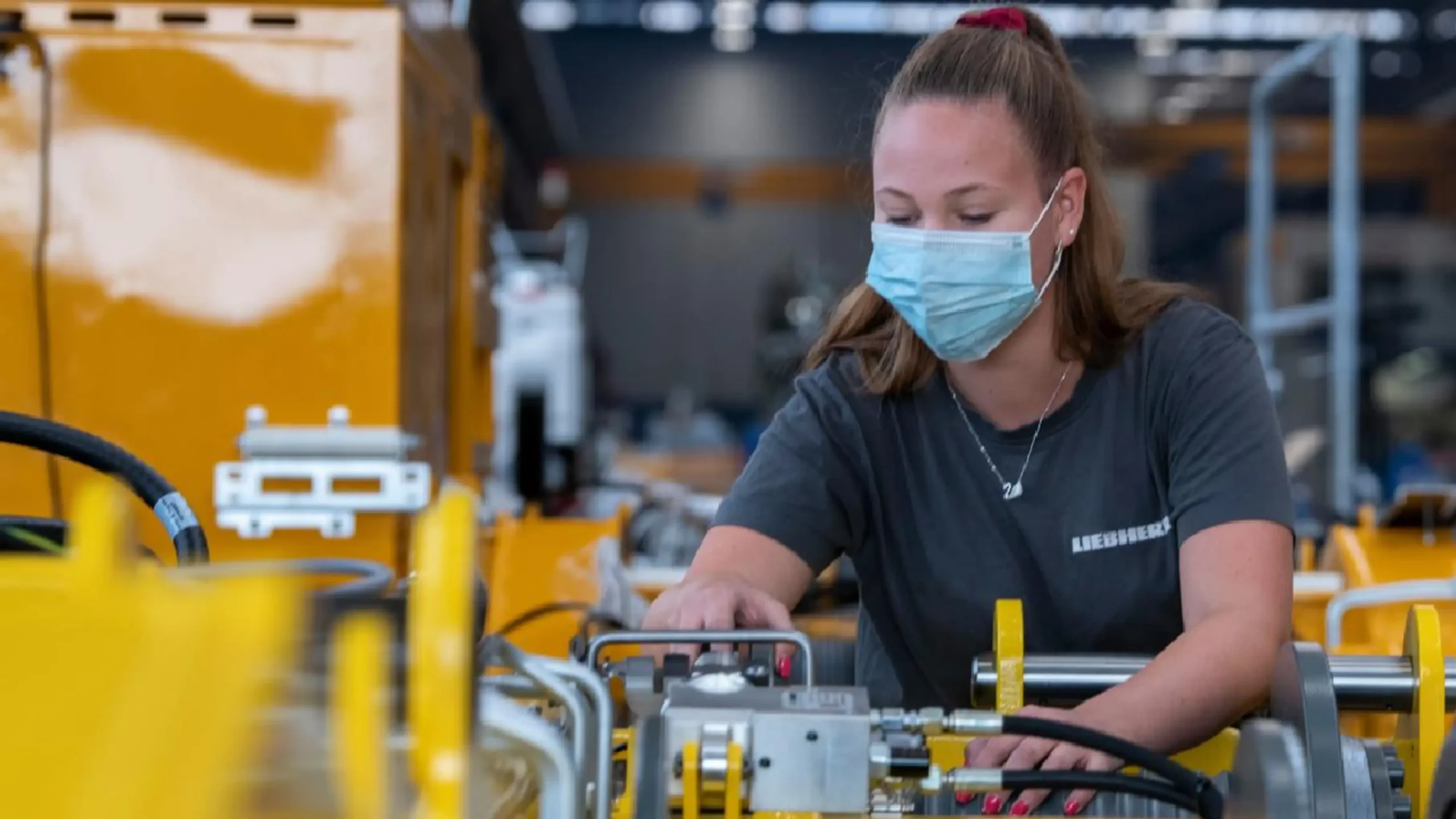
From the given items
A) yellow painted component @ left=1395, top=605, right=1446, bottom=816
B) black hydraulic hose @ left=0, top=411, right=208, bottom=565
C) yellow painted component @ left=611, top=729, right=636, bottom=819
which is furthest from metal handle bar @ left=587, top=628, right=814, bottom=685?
yellow painted component @ left=1395, top=605, right=1446, bottom=816

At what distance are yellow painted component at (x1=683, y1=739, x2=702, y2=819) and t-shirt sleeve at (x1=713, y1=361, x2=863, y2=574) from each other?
75 centimetres

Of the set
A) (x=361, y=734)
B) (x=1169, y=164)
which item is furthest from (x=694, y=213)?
(x=361, y=734)

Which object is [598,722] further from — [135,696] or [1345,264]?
[1345,264]

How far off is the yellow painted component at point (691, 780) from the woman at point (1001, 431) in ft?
1.81

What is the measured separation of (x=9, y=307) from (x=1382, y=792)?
1.65m

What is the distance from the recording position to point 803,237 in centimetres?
1423

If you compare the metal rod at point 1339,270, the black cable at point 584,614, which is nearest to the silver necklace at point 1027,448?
the black cable at point 584,614

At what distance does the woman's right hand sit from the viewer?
4.37 ft

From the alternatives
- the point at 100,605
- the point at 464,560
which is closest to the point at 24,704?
the point at 100,605

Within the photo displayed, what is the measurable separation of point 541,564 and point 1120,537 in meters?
1.05

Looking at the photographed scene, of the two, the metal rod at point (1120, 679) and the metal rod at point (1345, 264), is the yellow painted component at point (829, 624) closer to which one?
the metal rod at point (1120, 679)

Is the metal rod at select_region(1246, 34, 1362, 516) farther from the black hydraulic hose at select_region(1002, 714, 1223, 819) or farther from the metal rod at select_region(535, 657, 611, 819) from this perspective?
the metal rod at select_region(535, 657, 611, 819)

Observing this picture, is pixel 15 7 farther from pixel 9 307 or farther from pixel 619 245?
pixel 619 245

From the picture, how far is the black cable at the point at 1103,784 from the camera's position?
0.82 m
